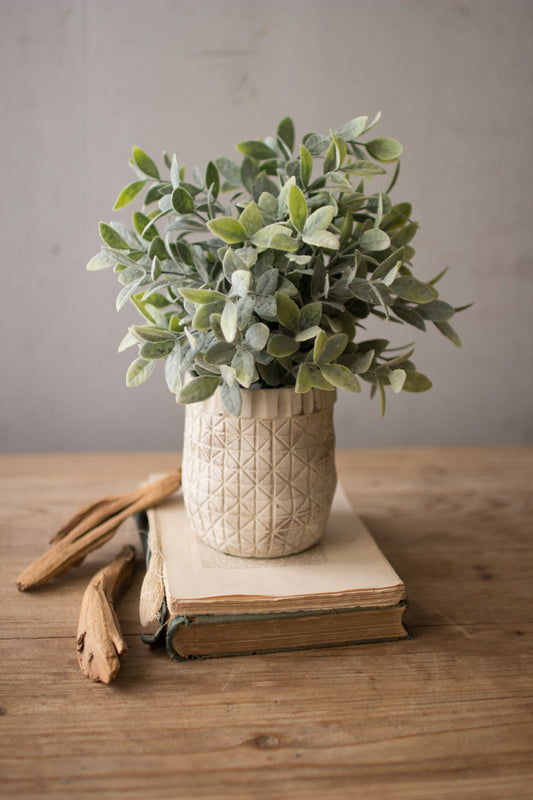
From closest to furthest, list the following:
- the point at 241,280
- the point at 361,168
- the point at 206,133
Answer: the point at 241,280 < the point at 361,168 < the point at 206,133

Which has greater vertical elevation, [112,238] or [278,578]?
[112,238]

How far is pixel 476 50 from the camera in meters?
1.35

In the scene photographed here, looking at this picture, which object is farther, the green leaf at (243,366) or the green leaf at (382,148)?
the green leaf at (382,148)

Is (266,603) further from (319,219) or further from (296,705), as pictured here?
(319,219)

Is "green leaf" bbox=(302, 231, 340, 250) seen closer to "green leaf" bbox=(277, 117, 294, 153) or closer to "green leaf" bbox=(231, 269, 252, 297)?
"green leaf" bbox=(231, 269, 252, 297)

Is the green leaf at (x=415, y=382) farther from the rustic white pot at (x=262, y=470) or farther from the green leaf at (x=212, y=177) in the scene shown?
the green leaf at (x=212, y=177)

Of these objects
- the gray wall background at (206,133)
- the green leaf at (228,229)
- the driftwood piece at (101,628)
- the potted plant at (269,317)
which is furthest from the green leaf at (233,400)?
the gray wall background at (206,133)

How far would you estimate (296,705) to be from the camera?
0.59m

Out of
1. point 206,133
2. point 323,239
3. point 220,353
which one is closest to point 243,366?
point 220,353

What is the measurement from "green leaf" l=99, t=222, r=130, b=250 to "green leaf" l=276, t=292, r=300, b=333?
0.19 m

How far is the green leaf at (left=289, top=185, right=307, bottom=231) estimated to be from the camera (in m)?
0.59

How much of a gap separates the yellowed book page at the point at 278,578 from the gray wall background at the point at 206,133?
0.76 m

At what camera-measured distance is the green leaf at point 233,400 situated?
632 mm

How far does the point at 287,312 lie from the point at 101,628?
340 mm
